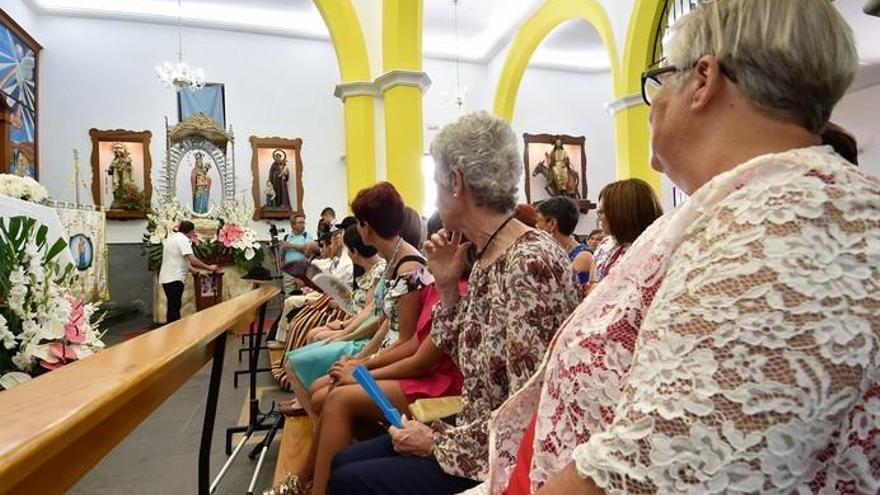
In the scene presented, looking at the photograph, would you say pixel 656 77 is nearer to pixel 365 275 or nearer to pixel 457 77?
pixel 365 275

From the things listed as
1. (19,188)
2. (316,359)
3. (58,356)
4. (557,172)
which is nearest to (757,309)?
(58,356)

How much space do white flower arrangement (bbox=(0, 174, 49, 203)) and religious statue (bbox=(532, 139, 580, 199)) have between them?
911cm

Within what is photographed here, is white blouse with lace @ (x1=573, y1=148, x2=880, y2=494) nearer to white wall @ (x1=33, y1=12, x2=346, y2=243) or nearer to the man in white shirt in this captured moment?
the man in white shirt

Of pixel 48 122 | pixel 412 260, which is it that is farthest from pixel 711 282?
pixel 48 122

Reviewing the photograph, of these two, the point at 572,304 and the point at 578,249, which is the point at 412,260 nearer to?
the point at 572,304

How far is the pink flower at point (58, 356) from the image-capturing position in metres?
1.31

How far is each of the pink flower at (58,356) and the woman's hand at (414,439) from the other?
31.6 inches

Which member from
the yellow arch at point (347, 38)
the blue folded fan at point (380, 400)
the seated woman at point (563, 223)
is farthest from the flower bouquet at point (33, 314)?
the yellow arch at point (347, 38)

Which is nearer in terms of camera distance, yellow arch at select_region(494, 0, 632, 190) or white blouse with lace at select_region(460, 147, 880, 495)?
white blouse with lace at select_region(460, 147, 880, 495)

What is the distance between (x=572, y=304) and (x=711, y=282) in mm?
857

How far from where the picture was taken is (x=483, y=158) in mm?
1634

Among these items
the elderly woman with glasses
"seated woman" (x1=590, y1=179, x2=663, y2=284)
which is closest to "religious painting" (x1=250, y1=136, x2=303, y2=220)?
"seated woman" (x1=590, y1=179, x2=663, y2=284)

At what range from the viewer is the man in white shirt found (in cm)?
738

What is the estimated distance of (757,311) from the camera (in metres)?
0.55
